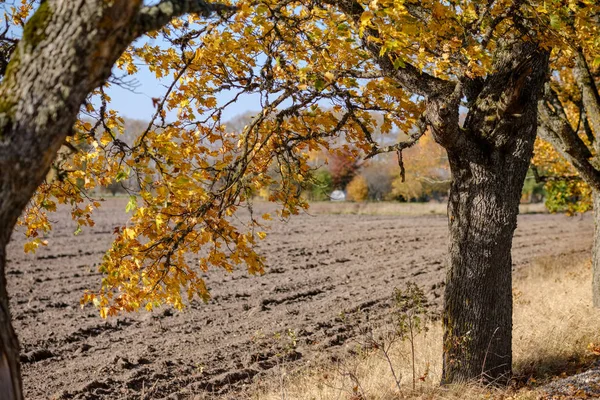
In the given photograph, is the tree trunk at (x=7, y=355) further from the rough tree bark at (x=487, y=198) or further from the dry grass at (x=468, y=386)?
the rough tree bark at (x=487, y=198)

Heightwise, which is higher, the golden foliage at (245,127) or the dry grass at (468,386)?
the golden foliage at (245,127)

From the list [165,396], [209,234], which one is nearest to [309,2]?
[209,234]

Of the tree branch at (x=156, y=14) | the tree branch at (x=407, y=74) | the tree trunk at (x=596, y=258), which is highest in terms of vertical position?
the tree branch at (x=407, y=74)

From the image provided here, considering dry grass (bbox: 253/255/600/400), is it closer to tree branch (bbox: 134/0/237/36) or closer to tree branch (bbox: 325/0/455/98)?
tree branch (bbox: 325/0/455/98)

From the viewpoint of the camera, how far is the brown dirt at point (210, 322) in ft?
27.0

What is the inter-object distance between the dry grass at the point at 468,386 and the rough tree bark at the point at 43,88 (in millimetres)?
4077

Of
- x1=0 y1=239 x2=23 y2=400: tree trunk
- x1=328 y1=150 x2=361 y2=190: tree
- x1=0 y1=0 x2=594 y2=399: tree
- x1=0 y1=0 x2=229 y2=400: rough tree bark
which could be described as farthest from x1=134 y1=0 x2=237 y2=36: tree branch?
x1=328 y1=150 x2=361 y2=190: tree

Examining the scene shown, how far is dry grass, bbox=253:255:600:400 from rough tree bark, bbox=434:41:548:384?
0.38 meters

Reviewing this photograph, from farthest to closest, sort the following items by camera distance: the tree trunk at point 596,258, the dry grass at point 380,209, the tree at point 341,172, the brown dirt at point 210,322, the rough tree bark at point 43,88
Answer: the tree at point 341,172, the dry grass at point 380,209, the tree trunk at point 596,258, the brown dirt at point 210,322, the rough tree bark at point 43,88

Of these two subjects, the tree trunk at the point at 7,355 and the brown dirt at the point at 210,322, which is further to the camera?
the brown dirt at the point at 210,322

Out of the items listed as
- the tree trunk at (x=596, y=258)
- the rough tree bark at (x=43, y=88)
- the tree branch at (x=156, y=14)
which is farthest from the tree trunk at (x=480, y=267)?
the tree trunk at (x=596, y=258)

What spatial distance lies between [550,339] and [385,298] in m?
5.41

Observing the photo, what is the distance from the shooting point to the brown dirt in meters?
8.22

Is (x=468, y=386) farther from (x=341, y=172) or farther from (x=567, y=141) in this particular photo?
(x=341, y=172)
